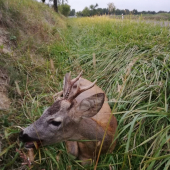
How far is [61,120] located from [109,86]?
1.55 m

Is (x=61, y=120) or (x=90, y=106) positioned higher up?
(x=90, y=106)

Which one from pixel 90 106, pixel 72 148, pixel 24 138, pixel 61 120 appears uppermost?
pixel 90 106

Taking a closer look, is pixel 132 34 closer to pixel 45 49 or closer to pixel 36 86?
pixel 45 49

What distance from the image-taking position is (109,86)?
3.35 meters

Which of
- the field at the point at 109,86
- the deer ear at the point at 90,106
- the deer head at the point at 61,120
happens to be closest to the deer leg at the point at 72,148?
the field at the point at 109,86

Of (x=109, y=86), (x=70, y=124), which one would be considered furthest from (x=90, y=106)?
(x=109, y=86)

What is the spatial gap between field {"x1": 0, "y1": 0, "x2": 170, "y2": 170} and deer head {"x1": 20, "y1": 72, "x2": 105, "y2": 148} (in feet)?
0.59

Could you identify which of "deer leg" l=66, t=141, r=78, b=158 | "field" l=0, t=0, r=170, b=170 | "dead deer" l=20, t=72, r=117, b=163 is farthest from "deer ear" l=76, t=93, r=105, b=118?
"deer leg" l=66, t=141, r=78, b=158

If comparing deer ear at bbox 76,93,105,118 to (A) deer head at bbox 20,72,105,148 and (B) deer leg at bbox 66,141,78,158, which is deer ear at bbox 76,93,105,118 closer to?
(A) deer head at bbox 20,72,105,148

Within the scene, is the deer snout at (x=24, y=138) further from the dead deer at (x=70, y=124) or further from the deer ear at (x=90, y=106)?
the deer ear at (x=90, y=106)

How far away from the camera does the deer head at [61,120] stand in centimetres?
196

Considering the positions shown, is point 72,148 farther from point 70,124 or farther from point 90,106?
point 90,106

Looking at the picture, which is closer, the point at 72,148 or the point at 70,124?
the point at 70,124

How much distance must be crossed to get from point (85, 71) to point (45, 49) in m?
1.45
